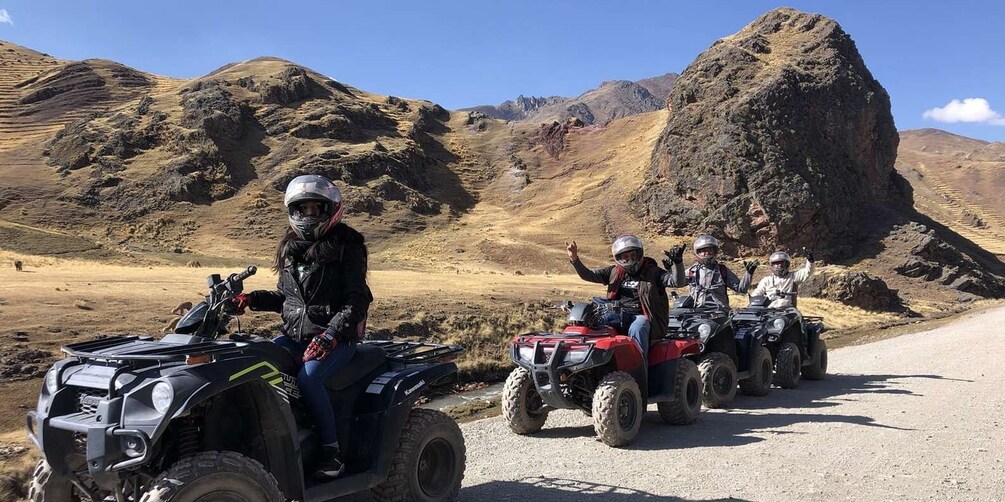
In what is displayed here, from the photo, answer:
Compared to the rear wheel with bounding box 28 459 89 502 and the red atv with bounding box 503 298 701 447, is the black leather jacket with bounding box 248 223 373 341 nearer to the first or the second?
the rear wheel with bounding box 28 459 89 502

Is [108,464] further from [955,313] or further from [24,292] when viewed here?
[955,313]

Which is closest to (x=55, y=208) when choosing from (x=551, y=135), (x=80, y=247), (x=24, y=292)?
(x=80, y=247)

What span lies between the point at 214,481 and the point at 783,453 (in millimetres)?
5452

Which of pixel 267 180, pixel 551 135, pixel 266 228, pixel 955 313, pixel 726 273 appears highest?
pixel 551 135

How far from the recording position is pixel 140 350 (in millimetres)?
3846

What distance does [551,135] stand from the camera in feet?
271

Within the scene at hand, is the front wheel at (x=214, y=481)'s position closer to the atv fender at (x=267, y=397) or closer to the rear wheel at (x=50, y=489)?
the atv fender at (x=267, y=397)

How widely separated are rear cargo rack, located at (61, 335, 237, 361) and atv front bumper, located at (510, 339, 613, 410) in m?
4.01

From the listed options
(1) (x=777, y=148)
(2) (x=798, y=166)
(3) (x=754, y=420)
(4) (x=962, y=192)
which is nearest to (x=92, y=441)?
(3) (x=754, y=420)

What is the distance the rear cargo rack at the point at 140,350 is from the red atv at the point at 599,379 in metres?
4.11

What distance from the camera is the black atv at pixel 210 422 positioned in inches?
138

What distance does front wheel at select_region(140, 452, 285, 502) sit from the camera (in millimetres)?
3406

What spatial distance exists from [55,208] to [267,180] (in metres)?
15.1

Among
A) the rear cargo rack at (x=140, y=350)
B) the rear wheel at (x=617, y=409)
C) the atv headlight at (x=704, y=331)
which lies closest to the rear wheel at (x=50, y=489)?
the rear cargo rack at (x=140, y=350)
